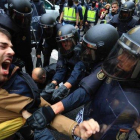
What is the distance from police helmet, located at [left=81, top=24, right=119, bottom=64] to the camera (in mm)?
2076

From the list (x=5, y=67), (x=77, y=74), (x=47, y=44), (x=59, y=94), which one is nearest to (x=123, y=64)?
(x=5, y=67)

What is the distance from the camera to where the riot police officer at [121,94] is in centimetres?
121

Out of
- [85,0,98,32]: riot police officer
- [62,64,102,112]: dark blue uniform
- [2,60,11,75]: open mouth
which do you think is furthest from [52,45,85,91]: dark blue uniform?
[85,0,98,32]: riot police officer

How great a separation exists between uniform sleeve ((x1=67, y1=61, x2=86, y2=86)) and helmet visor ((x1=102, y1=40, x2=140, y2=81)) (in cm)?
112

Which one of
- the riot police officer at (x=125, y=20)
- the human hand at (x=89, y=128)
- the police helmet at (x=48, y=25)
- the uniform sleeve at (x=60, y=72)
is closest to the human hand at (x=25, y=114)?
the human hand at (x=89, y=128)

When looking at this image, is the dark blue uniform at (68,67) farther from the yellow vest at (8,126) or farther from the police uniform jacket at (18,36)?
the yellow vest at (8,126)

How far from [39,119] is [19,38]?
6.47ft

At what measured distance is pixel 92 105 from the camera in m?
1.65

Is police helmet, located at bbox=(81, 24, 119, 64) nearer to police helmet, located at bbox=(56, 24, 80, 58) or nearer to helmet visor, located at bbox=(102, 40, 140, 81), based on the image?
helmet visor, located at bbox=(102, 40, 140, 81)

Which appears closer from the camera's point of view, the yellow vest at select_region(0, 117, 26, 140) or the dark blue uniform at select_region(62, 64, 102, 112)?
the yellow vest at select_region(0, 117, 26, 140)

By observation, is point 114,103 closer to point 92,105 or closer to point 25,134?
point 92,105

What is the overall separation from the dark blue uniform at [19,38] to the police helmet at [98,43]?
122cm

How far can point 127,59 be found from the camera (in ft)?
4.53

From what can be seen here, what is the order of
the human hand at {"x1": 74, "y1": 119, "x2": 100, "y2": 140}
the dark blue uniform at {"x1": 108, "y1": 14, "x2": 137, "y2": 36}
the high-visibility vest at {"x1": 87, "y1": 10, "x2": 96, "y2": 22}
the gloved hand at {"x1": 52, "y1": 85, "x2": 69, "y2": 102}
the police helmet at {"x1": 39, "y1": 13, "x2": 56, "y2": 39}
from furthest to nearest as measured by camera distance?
the high-visibility vest at {"x1": 87, "y1": 10, "x2": 96, "y2": 22}, the dark blue uniform at {"x1": 108, "y1": 14, "x2": 137, "y2": 36}, the police helmet at {"x1": 39, "y1": 13, "x2": 56, "y2": 39}, the gloved hand at {"x1": 52, "y1": 85, "x2": 69, "y2": 102}, the human hand at {"x1": 74, "y1": 119, "x2": 100, "y2": 140}
